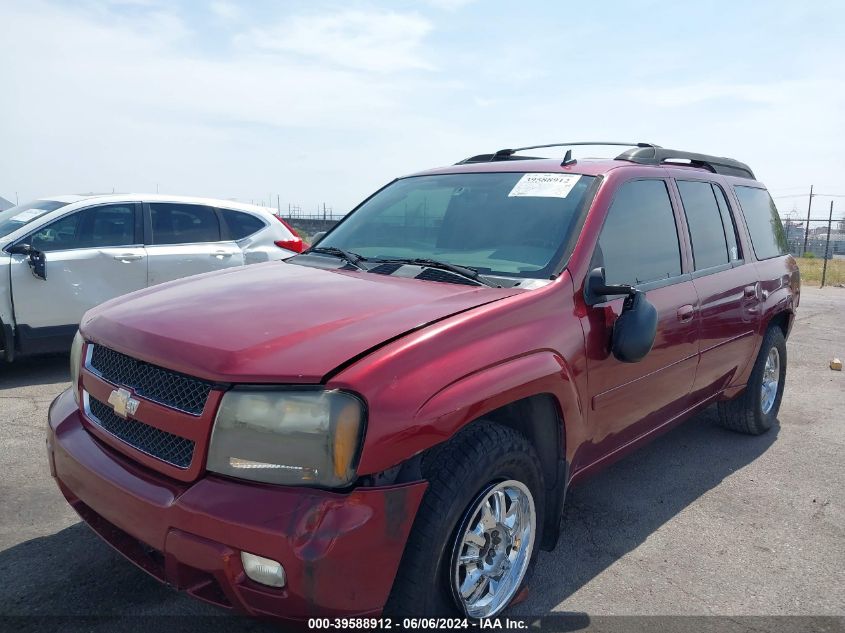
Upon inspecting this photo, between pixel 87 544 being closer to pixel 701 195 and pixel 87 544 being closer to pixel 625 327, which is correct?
pixel 625 327

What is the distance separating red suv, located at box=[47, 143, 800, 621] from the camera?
198cm

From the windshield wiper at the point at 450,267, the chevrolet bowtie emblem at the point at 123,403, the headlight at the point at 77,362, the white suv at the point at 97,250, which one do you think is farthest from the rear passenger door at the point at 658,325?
the white suv at the point at 97,250

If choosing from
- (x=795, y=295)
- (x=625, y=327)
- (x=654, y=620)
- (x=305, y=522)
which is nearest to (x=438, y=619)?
(x=305, y=522)

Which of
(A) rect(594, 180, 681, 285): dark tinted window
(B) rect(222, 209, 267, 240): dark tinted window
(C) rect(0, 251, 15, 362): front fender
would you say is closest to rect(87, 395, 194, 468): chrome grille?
(A) rect(594, 180, 681, 285): dark tinted window

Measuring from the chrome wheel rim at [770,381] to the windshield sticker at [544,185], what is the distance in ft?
8.51

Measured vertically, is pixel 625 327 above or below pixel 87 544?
above

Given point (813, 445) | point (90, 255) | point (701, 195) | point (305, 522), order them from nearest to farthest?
point (305, 522), point (701, 195), point (813, 445), point (90, 255)

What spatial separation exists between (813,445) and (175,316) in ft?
14.8

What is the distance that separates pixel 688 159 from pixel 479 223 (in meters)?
1.84

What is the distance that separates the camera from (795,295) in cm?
522

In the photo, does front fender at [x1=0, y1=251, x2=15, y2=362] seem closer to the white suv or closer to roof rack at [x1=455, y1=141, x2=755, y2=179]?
the white suv

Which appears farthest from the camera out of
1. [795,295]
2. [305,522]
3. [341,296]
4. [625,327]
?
[795,295]

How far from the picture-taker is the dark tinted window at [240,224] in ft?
23.5

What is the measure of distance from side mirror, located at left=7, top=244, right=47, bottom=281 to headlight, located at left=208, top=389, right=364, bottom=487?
4567mm
